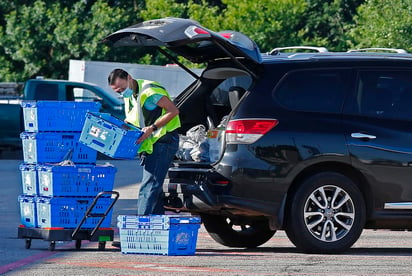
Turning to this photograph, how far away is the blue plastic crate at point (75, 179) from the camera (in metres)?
10.7

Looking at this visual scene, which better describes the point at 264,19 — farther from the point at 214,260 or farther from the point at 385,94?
the point at 214,260

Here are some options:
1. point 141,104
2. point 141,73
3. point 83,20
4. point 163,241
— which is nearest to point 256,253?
point 163,241

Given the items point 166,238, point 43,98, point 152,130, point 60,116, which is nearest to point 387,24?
point 43,98

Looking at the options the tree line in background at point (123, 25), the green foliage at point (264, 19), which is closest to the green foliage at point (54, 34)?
the tree line in background at point (123, 25)

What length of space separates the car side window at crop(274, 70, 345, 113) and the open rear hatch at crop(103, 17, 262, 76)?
330 mm

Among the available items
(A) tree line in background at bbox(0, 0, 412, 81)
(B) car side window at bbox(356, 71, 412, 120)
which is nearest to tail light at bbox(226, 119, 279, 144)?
(B) car side window at bbox(356, 71, 412, 120)

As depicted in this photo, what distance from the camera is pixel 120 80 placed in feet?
35.2

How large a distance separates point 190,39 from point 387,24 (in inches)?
1098

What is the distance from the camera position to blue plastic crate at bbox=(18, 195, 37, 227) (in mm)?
10961

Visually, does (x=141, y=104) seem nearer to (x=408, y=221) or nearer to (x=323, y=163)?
(x=323, y=163)

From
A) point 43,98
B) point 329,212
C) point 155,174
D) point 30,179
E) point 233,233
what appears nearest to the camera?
point 329,212

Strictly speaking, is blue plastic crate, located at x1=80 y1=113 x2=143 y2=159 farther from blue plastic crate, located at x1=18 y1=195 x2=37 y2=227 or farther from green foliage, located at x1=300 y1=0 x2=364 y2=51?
green foliage, located at x1=300 y1=0 x2=364 y2=51

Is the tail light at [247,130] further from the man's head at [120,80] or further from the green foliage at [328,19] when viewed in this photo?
the green foliage at [328,19]

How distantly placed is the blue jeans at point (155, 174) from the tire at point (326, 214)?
1128 mm
